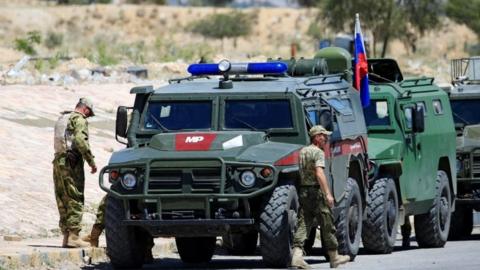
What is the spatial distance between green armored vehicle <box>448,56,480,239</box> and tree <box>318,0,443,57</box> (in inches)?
1497

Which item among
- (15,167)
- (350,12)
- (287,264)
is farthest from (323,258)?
(350,12)

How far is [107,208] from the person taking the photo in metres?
15.5

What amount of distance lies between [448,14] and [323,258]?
6281 cm

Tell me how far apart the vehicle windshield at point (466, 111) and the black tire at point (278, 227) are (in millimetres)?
9387

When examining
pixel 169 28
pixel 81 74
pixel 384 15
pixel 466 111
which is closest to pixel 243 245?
pixel 466 111

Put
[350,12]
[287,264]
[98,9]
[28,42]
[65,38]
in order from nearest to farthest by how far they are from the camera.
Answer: [287,264]
[28,42]
[350,12]
[65,38]
[98,9]

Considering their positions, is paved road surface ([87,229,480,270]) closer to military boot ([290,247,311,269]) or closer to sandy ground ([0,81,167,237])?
military boot ([290,247,311,269])

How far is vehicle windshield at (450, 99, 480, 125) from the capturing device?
79.2 feet

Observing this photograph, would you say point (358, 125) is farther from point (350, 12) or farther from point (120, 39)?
point (120, 39)

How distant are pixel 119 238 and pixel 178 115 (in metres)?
1.82

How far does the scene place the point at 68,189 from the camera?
55.3ft

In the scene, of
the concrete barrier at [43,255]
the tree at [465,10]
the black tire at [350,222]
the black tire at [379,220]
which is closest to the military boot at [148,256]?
the concrete barrier at [43,255]

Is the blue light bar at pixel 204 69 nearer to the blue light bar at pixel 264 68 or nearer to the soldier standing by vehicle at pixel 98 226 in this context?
the blue light bar at pixel 264 68

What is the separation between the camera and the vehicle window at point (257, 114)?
53.3 ft
